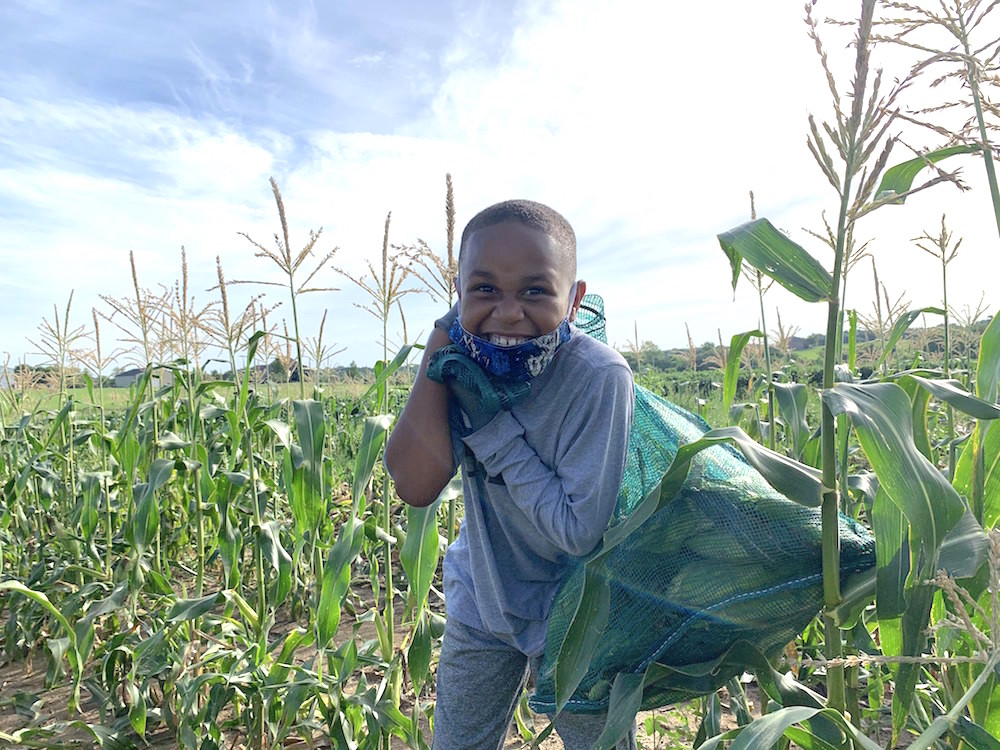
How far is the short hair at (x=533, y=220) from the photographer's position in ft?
4.54

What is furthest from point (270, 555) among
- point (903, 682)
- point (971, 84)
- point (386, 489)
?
point (971, 84)

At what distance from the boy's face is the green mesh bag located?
1.21 ft

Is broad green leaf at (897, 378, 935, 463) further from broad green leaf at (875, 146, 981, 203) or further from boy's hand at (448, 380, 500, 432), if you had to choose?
boy's hand at (448, 380, 500, 432)

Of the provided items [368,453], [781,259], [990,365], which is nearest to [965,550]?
[990,365]

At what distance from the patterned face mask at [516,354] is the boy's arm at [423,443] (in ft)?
0.35

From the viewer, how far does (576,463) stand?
4.46 feet

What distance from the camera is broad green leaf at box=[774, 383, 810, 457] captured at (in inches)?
80.5

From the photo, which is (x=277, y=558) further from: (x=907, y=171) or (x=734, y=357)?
(x=907, y=171)

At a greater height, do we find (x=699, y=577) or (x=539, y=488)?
(x=539, y=488)

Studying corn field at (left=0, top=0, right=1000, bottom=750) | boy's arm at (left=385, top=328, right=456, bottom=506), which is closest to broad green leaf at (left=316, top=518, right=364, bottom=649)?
corn field at (left=0, top=0, right=1000, bottom=750)

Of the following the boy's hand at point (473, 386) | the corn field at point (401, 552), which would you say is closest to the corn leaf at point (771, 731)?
the corn field at point (401, 552)

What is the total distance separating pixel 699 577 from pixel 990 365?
2.16 ft

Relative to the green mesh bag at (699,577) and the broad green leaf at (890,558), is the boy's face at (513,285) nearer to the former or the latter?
the green mesh bag at (699,577)

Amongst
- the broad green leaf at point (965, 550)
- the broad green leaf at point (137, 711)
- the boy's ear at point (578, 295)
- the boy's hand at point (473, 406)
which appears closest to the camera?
the broad green leaf at point (965, 550)
